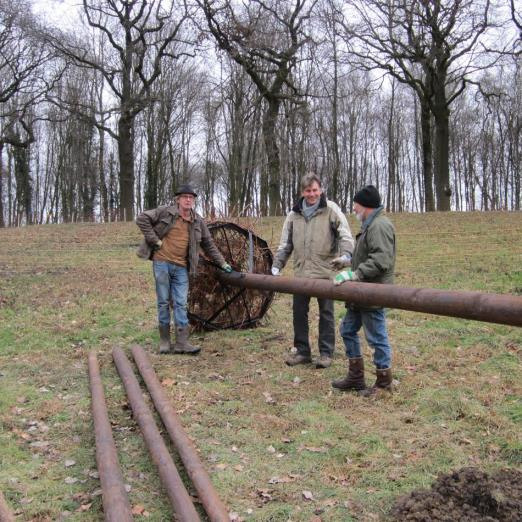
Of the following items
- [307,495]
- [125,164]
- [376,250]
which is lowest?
[307,495]

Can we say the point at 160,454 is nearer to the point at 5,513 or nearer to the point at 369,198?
the point at 5,513

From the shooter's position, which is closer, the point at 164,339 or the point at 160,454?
the point at 160,454

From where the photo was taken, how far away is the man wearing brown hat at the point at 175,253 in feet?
22.3

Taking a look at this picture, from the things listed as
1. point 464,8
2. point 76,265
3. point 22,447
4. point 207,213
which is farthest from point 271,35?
point 22,447

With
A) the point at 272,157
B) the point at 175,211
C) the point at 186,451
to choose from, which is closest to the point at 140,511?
the point at 186,451

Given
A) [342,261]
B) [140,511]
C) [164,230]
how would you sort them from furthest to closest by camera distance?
[164,230] < [342,261] < [140,511]

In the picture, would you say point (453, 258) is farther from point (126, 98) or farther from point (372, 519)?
point (126, 98)

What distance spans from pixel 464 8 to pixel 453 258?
1338 cm

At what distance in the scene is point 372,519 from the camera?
3201 mm

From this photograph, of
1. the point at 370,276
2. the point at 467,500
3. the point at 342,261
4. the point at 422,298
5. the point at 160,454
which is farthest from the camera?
the point at 342,261

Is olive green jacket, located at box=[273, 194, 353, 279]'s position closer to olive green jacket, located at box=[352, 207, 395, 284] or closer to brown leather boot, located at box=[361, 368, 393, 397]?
olive green jacket, located at box=[352, 207, 395, 284]

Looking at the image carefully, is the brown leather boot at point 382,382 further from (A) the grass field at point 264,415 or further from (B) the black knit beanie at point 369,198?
(B) the black knit beanie at point 369,198

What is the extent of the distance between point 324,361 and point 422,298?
2.38m

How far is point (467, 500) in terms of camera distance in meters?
3.08
